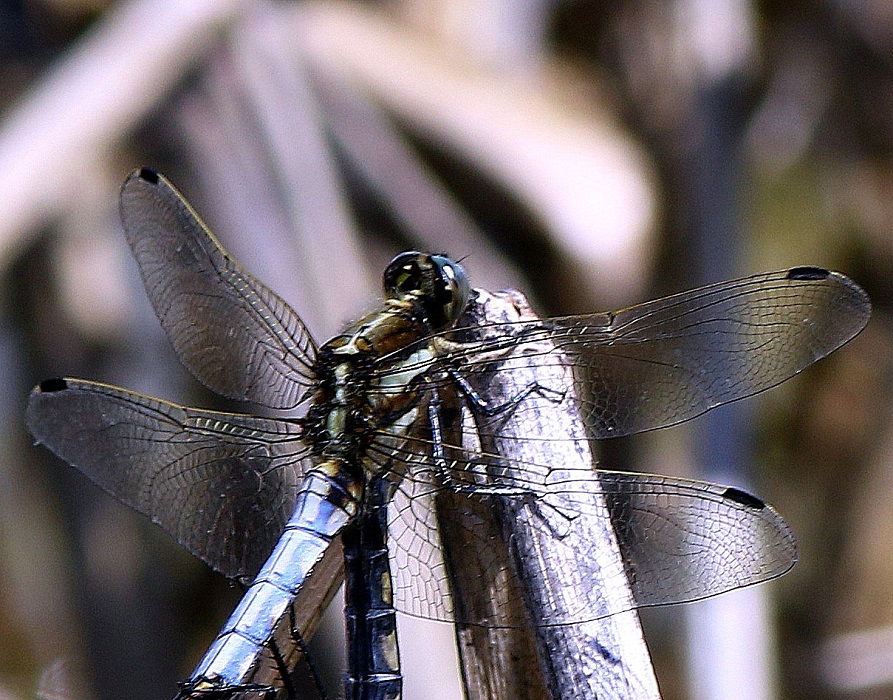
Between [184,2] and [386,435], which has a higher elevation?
[184,2]

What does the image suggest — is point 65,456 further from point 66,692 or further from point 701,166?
Answer: point 701,166

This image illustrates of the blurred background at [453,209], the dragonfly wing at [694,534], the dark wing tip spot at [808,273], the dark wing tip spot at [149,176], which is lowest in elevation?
the dragonfly wing at [694,534]

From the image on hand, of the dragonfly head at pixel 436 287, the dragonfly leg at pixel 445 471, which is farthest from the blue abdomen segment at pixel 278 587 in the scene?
the dragonfly head at pixel 436 287

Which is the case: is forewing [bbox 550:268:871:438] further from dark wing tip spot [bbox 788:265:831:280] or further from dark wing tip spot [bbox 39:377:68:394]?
dark wing tip spot [bbox 39:377:68:394]

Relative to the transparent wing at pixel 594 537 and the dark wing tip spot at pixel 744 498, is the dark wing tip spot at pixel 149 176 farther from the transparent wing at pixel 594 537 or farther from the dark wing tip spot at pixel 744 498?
the dark wing tip spot at pixel 744 498

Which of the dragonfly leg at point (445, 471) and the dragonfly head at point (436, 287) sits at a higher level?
the dragonfly head at point (436, 287)

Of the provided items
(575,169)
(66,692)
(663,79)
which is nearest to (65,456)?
(66,692)

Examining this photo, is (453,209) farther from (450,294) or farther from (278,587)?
(278,587)
